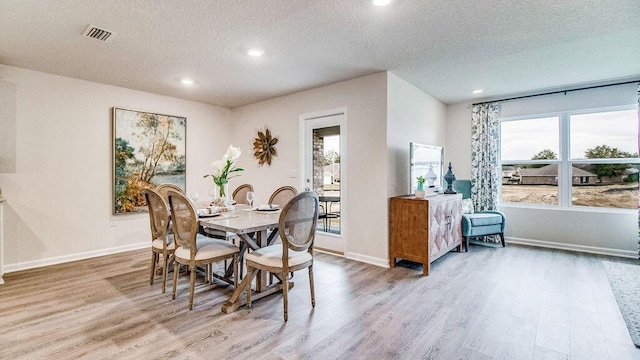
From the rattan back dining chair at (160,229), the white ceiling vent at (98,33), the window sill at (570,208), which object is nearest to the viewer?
the white ceiling vent at (98,33)

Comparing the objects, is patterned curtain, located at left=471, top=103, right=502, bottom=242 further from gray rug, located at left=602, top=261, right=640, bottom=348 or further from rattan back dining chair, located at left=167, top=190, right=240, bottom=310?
rattan back dining chair, located at left=167, top=190, right=240, bottom=310

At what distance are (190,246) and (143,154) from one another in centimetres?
288

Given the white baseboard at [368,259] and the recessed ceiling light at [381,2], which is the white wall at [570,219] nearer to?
the white baseboard at [368,259]

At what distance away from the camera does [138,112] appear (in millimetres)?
4754

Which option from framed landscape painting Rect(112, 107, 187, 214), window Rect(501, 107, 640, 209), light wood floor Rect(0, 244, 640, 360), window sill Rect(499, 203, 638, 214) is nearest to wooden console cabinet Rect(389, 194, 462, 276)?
light wood floor Rect(0, 244, 640, 360)

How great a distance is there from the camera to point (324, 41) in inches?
117

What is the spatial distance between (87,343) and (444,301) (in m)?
2.89

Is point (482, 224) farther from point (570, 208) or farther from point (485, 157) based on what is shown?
point (570, 208)

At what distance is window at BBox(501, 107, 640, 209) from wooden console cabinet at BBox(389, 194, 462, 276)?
198 cm

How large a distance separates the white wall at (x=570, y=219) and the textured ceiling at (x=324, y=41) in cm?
33

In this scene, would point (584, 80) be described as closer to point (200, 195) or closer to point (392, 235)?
point (392, 235)

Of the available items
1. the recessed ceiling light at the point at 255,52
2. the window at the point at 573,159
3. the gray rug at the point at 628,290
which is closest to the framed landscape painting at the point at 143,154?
the recessed ceiling light at the point at 255,52

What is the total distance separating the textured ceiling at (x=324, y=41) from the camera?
239cm

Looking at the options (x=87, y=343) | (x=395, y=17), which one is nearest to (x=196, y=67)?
(x=395, y=17)
